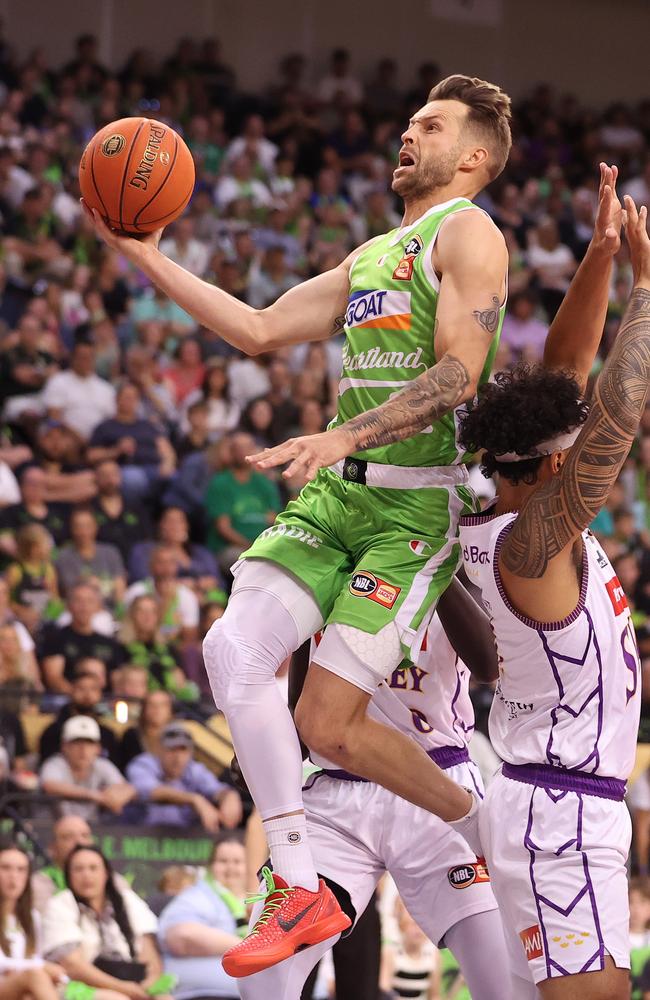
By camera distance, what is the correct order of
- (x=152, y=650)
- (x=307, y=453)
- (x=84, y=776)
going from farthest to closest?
(x=152, y=650) → (x=84, y=776) → (x=307, y=453)

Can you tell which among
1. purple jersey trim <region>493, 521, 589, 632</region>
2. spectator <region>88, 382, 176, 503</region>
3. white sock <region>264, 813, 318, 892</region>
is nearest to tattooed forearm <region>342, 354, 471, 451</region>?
purple jersey trim <region>493, 521, 589, 632</region>

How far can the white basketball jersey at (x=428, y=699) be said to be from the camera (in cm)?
495

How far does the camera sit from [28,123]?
13703 mm

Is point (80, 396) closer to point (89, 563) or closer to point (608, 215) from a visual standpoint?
point (89, 563)

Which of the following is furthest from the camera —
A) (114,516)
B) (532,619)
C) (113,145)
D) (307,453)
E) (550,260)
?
(550,260)

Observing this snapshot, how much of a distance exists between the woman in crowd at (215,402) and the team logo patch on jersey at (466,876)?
264 inches

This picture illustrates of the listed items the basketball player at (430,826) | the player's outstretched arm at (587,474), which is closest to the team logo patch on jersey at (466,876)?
the basketball player at (430,826)

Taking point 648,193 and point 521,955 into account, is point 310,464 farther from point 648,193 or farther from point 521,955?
point 648,193

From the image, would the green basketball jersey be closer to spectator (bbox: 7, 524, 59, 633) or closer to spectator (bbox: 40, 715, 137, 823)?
spectator (bbox: 40, 715, 137, 823)

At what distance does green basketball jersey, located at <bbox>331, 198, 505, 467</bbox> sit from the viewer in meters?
4.35

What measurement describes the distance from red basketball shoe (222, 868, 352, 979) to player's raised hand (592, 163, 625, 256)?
83.7 inches

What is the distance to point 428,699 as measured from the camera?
496cm

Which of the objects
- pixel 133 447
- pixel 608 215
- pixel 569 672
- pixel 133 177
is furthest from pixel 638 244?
pixel 133 447

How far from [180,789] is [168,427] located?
12.8ft
